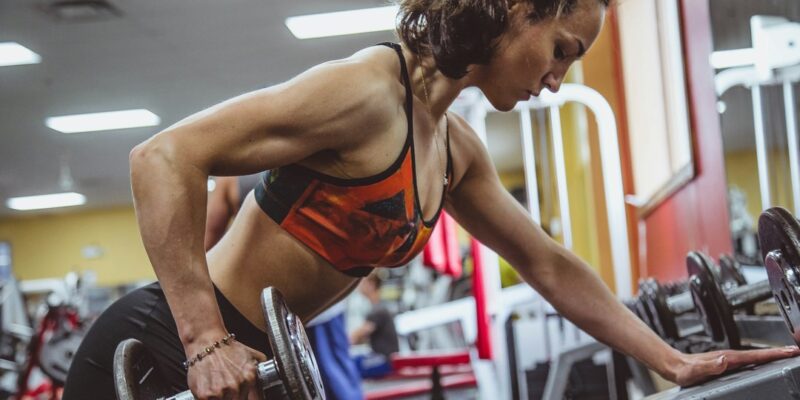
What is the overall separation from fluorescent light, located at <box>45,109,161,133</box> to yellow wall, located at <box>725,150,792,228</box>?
7.28m

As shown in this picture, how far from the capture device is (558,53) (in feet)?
3.76

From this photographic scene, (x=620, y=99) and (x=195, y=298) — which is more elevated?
(x=620, y=99)

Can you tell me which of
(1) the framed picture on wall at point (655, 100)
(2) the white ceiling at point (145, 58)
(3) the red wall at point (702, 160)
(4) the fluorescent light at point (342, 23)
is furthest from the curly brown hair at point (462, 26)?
(4) the fluorescent light at point (342, 23)

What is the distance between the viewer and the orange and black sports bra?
1117 millimetres

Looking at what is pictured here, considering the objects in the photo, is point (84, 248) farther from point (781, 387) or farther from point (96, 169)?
point (781, 387)

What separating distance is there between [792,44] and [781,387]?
0.98m

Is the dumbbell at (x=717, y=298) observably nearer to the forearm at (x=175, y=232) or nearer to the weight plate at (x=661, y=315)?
the weight plate at (x=661, y=315)

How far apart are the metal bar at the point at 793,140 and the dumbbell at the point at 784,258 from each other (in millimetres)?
714

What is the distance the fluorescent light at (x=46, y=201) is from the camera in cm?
1279

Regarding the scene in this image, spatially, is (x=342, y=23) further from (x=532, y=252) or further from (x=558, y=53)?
(x=558, y=53)

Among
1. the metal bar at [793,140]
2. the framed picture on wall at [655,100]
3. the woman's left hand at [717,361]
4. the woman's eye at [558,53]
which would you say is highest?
the framed picture on wall at [655,100]

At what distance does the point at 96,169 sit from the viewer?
11242 millimetres

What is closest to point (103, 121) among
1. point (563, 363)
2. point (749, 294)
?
point (563, 363)

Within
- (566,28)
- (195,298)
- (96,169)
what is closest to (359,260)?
(195,298)
